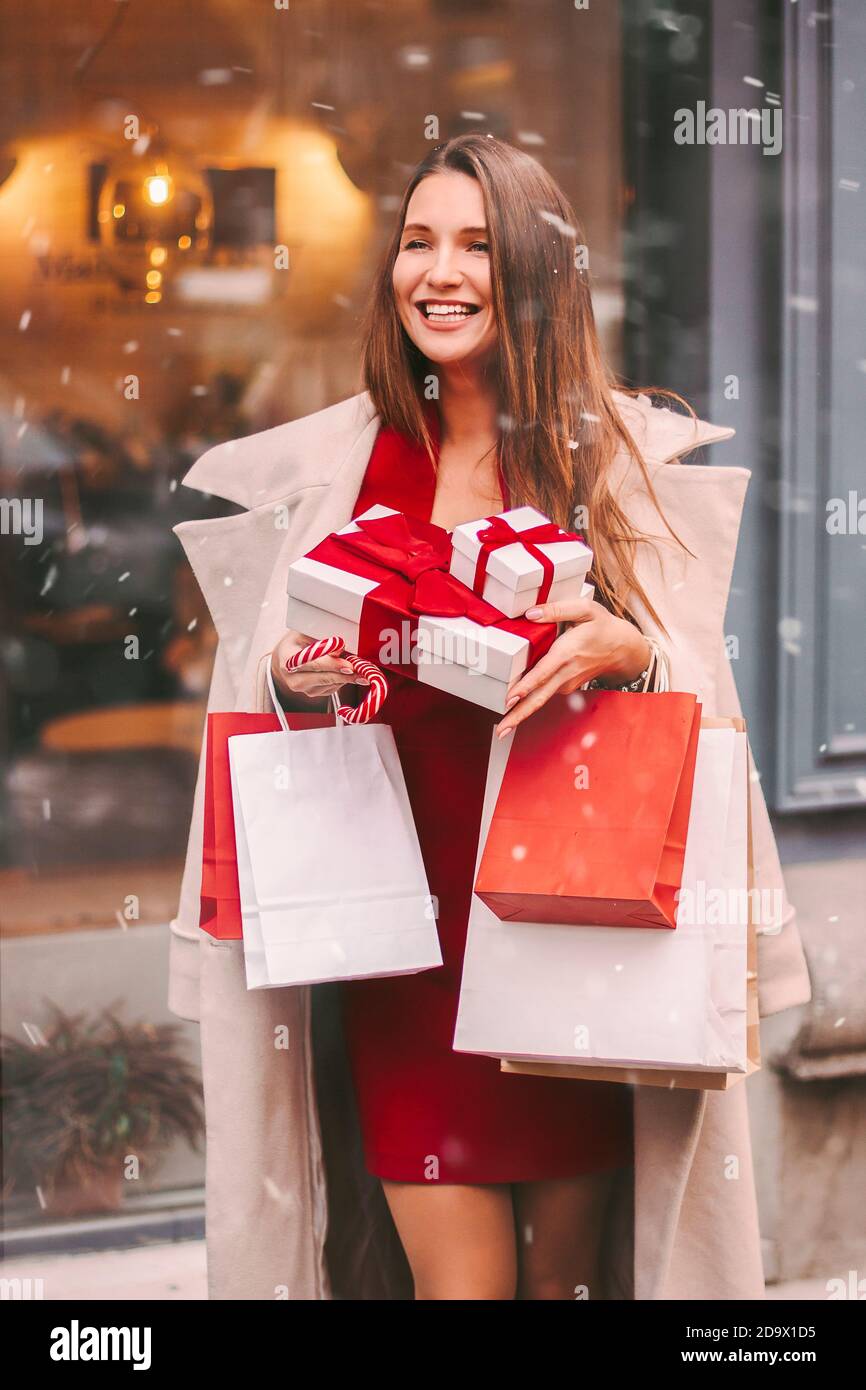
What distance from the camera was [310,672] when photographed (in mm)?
1622

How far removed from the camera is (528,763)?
1576 mm

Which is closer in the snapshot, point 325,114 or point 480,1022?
point 480,1022

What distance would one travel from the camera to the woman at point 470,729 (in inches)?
70.4

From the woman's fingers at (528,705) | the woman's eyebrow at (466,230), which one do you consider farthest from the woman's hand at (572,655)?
the woman's eyebrow at (466,230)

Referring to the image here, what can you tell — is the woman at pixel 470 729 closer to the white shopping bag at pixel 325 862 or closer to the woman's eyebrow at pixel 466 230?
the woman's eyebrow at pixel 466 230

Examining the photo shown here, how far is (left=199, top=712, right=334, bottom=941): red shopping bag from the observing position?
5.37 feet

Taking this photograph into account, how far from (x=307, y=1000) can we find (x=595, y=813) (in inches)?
24.4

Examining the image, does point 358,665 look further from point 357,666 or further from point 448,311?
point 448,311

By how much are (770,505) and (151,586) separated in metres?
1.48

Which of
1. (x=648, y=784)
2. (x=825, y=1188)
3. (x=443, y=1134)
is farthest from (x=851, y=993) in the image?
(x=648, y=784)

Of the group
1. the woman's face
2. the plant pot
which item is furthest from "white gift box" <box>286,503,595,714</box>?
the plant pot

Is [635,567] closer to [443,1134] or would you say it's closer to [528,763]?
[528,763]

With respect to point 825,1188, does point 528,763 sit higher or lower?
higher

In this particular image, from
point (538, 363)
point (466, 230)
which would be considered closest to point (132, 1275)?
point (538, 363)
